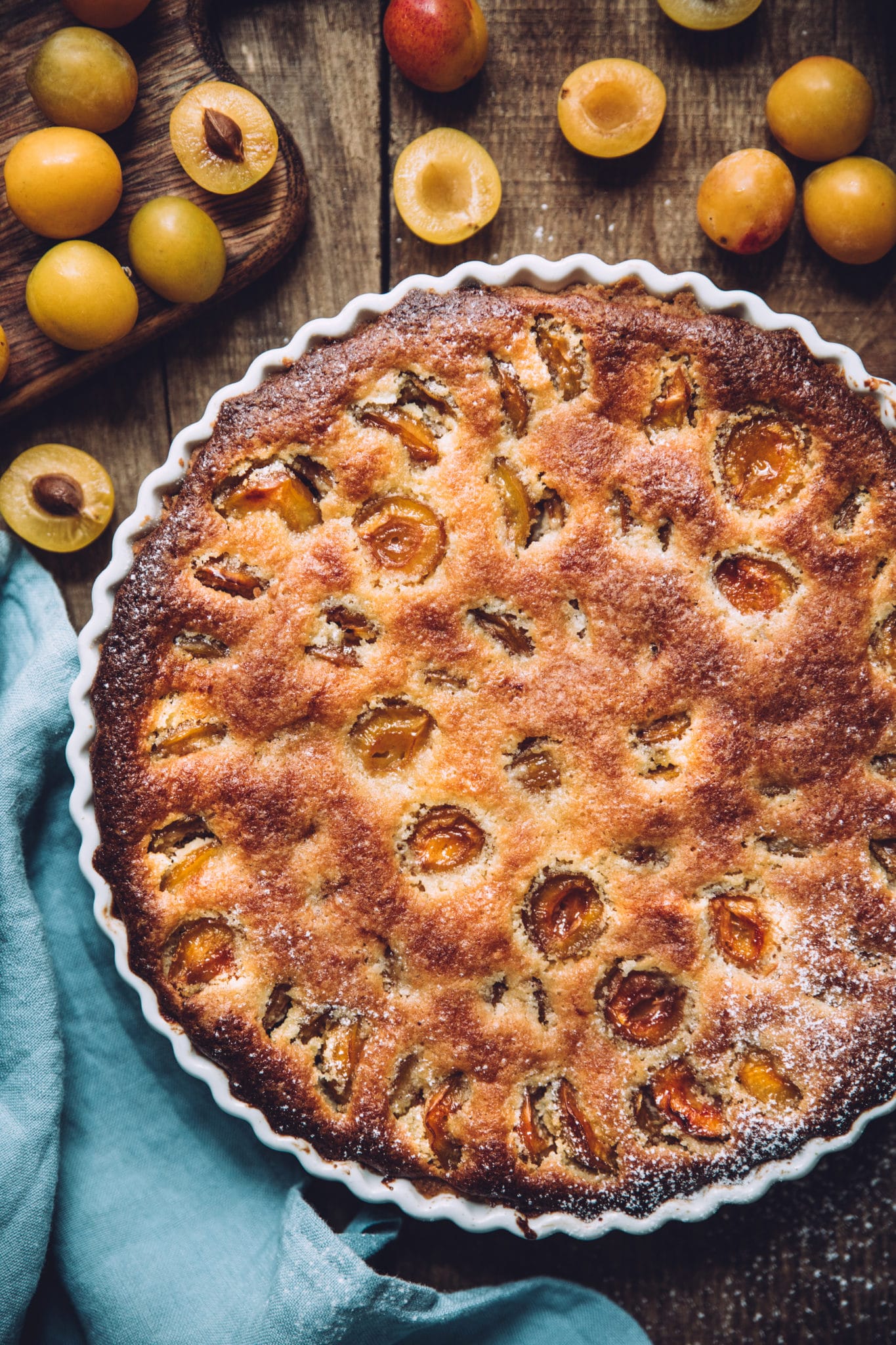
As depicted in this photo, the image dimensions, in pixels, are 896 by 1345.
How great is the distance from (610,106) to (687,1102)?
1664mm

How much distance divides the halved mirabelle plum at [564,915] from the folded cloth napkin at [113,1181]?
2.16 ft

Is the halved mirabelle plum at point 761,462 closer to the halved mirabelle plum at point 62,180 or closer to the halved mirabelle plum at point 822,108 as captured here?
the halved mirabelle plum at point 822,108

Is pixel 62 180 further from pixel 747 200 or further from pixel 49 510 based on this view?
pixel 747 200

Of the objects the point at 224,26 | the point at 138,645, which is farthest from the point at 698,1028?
the point at 224,26

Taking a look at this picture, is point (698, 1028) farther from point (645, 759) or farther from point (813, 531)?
point (813, 531)

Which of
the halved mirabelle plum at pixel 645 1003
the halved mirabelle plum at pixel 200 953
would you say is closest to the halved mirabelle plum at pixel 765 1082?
the halved mirabelle plum at pixel 645 1003

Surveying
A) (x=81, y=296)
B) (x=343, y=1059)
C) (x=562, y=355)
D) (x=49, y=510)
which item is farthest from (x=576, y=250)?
(x=343, y=1059)

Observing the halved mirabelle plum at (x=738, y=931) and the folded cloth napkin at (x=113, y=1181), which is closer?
the halved mirabelle plum at (x=738, y=931)

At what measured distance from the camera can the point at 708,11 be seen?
1625mm

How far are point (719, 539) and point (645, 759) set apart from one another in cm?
37

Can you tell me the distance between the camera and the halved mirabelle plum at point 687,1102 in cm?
148

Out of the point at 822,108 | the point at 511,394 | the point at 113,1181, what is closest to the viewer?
the point at 511,394

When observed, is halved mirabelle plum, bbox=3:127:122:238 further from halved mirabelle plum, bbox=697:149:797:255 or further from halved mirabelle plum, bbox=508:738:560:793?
halved mirabelle plum, bbox=508:738:560:793

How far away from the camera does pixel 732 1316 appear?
1774 millimetres
